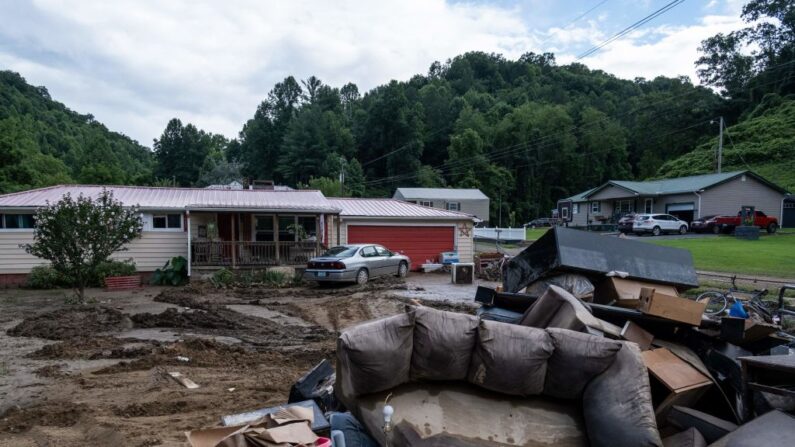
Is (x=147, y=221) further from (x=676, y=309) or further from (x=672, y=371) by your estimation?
(x=672, y=371)

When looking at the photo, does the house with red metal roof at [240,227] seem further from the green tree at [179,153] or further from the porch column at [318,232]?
the green tree at [179,153]

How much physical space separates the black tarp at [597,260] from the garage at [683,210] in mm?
33447

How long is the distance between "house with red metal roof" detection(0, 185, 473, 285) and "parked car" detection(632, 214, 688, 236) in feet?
49.2

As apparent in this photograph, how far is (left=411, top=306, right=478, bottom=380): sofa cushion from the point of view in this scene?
3.86m

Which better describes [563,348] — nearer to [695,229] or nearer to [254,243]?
[254,243]

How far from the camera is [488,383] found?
3.96m

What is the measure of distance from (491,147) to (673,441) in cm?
6749

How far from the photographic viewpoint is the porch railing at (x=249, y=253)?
1817 centimetres

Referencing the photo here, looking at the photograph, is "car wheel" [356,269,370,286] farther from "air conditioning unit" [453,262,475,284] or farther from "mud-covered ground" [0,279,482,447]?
"air conditioning unit" [453,262,475,284]

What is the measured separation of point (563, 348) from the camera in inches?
157

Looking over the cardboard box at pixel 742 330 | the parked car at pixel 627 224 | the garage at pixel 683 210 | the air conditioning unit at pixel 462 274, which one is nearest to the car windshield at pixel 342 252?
the air conditioning unit at pixel 462 274

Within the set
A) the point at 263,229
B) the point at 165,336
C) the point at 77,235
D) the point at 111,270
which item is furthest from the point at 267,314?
the point at 263,229

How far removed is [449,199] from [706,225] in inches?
886

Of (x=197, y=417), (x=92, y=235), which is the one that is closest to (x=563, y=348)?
(x=197, y=417)
